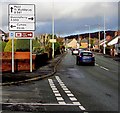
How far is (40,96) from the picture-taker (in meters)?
13.6

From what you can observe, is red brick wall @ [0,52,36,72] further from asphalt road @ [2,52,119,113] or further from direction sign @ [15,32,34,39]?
asphalt road @ [2,52,119,113]

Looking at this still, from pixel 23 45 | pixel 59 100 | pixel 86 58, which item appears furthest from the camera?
pixel 86 58

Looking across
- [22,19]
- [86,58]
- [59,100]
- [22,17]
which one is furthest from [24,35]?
[86,58]

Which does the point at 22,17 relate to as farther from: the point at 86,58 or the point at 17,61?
the point at 86,58

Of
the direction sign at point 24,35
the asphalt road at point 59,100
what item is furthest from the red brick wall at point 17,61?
the asphalt road at point 59,100

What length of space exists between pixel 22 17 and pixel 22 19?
132mm

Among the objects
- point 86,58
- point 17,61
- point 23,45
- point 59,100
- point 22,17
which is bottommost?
point 59,100

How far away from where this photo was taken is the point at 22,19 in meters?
25.2

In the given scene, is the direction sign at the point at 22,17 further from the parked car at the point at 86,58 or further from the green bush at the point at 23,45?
the parked car at the point at 86,58

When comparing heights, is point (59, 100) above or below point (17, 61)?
below

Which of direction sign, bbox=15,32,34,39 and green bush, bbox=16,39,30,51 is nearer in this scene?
direction sign, bbox=15,32,34,39

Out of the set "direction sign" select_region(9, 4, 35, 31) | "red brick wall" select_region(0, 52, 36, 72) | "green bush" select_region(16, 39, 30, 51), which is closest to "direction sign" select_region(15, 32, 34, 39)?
"direction sign" select_region(9, 4, 35, 31)

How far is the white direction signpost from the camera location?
81.9 feet

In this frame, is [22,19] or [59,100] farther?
[22,19]
